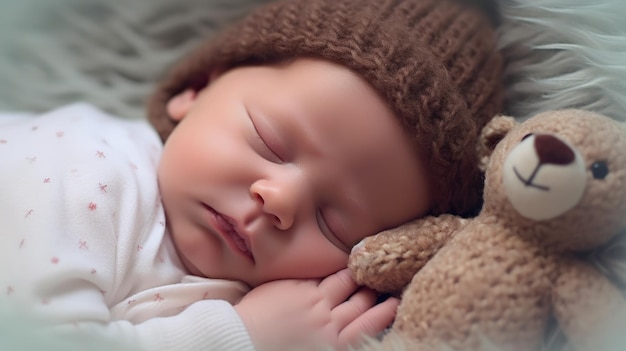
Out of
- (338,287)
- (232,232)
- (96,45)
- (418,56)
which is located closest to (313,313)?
(338,287)

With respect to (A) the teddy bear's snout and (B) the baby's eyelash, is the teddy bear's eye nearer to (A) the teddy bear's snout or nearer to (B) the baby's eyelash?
(A) the teddy bear's snout

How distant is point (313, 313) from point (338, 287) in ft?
0.21

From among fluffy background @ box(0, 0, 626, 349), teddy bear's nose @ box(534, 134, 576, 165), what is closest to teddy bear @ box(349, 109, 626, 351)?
teddy bear's nose @ box(534, 134, 576, 165)

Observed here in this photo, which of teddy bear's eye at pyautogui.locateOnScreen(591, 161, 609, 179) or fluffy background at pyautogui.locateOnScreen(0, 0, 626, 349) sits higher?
teddy bear's eye at pyautogui.locateOnScreen(591, 161, 609, 179)

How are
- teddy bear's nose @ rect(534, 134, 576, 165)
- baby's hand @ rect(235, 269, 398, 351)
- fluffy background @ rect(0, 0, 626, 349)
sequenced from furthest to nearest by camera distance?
fluffy background @ rect(0, 0, 626, 349) < baby's hand @ rect(235, 269, 398, 351) < teddy bear's nose @ rect(534, 134, 576, 165)

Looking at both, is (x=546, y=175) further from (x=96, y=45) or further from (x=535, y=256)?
(x=96, y=45)

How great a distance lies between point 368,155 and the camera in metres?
1.04

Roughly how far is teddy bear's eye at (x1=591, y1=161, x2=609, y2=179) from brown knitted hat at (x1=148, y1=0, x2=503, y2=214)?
0.96ft

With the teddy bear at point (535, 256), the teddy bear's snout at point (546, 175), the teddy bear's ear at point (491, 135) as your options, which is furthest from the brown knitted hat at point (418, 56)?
the teddy bear's snout at point (546, 175)

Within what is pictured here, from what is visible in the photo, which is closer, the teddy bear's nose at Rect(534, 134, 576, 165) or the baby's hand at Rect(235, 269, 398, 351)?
the teddy bear's nose at Rect(534, 134, 576, 165)

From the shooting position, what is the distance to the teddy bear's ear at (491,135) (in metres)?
1.02

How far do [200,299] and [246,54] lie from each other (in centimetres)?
47

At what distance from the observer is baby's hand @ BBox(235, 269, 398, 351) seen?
0.96m

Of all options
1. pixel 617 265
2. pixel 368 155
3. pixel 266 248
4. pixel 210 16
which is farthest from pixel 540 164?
pixel 210 16
